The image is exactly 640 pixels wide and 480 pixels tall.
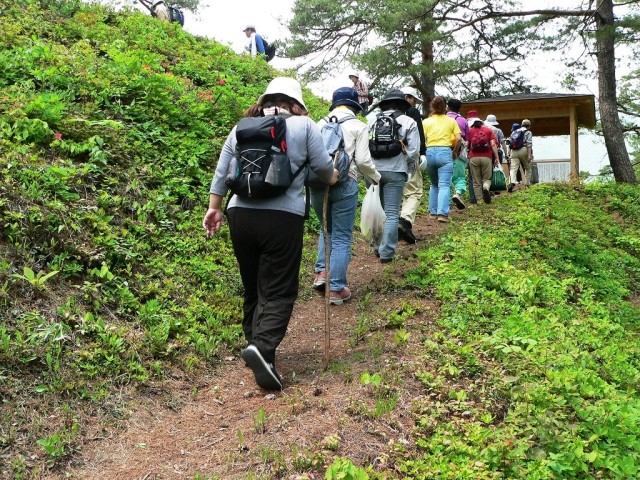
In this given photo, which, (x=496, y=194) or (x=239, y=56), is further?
(x=239, y=56)

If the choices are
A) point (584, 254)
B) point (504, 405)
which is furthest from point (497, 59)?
point (504, 405)

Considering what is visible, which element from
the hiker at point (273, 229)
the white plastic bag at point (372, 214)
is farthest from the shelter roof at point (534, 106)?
the hiker at point (273, 229)

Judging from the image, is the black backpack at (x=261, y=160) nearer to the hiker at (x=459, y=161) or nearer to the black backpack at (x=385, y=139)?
the black backpack at (x=385, y=139)

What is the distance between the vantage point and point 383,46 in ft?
65.3

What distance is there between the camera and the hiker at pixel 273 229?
4.17 meters

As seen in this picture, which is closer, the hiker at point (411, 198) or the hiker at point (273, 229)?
the hiker at point (273, 229)

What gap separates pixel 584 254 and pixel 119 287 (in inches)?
248

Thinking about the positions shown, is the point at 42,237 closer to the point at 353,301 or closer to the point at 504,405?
the point at 353,301

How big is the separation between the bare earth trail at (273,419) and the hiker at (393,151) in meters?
1.76

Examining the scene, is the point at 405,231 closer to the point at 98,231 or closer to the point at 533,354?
the point at 533,354

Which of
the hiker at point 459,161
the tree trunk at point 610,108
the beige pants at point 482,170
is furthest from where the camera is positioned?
the tree trunk at point 610,108

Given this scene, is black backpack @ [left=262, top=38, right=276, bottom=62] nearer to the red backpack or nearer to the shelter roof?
the shelter roof

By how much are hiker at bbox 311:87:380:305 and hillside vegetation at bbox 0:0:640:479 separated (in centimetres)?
78

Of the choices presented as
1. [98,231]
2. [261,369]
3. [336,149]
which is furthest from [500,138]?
[261,369]
